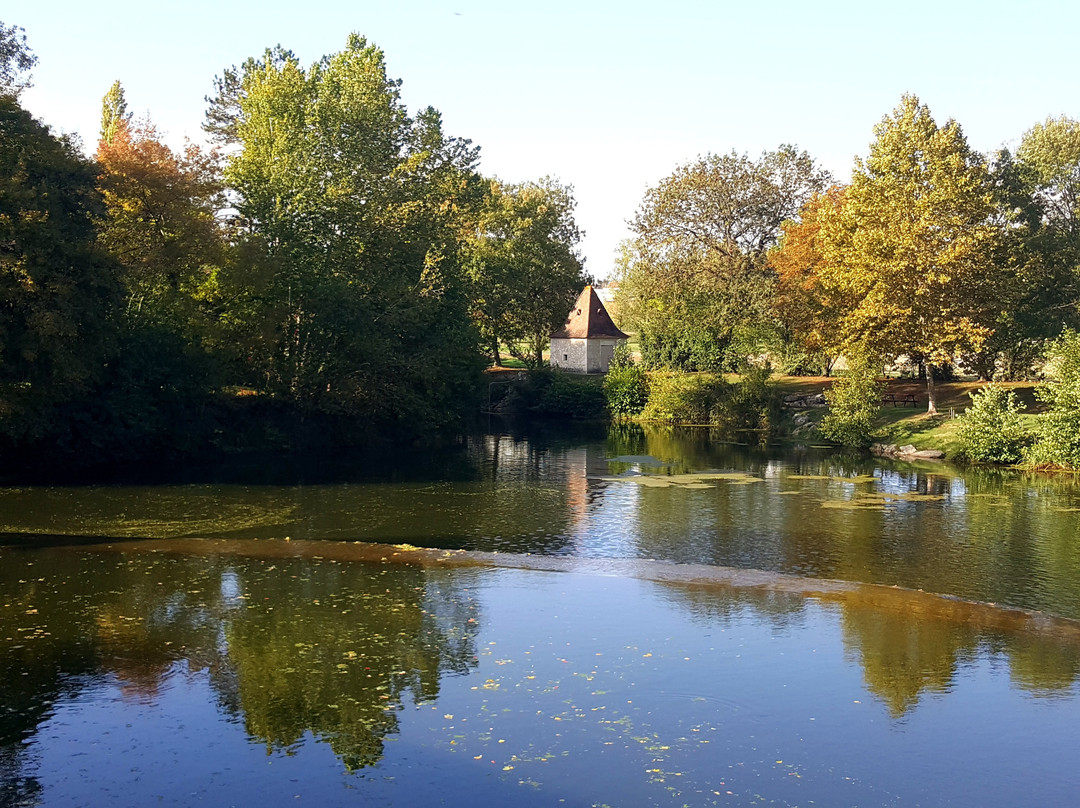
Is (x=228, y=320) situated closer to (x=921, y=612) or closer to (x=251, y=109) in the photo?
(x=251, y=109)

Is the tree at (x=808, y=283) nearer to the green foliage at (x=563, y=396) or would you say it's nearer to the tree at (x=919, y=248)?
the tree at (x=919, y=248)

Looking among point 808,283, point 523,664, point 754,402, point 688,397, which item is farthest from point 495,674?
point 688,397

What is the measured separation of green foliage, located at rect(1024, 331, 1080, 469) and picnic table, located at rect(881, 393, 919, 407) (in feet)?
53.7

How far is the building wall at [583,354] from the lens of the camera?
8056 cm

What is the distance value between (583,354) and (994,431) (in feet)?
143

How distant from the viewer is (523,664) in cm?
1375

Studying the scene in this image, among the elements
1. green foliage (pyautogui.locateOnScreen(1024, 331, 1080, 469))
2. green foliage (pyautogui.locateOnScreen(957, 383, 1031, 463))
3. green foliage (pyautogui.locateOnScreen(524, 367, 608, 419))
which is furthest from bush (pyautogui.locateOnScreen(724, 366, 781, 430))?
green foliage (pyautogui.locateOnScreen(1024, 331, 1080, 469))

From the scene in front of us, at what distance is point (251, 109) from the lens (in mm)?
47656

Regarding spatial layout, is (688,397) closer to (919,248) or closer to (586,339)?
(919,248)


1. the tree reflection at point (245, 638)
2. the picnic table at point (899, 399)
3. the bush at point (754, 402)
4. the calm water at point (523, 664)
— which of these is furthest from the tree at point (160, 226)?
the picnic table at point (899, 399)

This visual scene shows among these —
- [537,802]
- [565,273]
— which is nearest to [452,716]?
[537,802]

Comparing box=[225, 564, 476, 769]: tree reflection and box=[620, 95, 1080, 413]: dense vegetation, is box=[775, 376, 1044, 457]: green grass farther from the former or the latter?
box=[225, 564, 476, 769]: tree reflection

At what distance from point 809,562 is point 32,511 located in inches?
785

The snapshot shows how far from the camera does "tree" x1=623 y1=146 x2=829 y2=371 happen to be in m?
66.1
